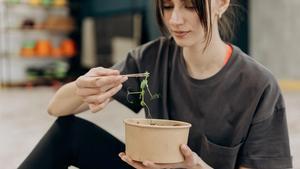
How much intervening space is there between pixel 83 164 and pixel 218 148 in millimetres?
406

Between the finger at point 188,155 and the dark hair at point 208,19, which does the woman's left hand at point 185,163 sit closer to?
the finger at point 188,155

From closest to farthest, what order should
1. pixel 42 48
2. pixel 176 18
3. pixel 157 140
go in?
pixel 157 140 → pixel 176 18 → pixel 42 48

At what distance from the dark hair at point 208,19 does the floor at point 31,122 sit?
1.00 metres

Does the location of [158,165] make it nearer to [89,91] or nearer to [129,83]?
[89,91]

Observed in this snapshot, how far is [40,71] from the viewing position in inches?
252

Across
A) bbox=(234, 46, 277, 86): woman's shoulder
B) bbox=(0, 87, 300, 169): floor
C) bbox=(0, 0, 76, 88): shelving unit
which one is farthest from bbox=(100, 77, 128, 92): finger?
bbox=(0, 0, 76, 88): shelving unit

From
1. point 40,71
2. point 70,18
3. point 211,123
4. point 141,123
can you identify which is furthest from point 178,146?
point 70,18

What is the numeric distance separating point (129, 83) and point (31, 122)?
7.68 feet

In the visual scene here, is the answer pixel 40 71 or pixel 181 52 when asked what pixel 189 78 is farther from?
pixel 40 71

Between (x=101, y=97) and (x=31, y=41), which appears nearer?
(x=101, y=97)

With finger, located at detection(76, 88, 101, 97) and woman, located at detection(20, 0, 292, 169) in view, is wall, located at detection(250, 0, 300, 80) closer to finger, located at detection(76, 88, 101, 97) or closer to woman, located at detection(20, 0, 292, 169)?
woman, located at detection(20, 0, 292, 169)

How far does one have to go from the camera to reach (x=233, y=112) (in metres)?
1.04

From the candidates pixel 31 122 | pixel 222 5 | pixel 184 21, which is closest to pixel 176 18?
pixel 184 21

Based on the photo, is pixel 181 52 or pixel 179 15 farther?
pixel 181 52
